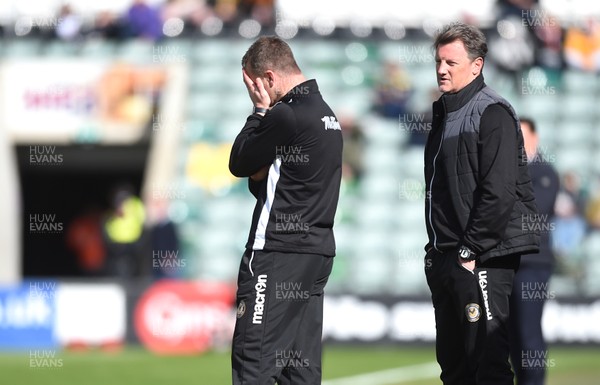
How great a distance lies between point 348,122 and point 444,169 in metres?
13.7

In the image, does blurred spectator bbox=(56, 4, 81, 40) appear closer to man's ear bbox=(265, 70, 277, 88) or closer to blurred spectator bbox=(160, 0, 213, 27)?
blurred spectator bbox=(160, 0, 213, 27)

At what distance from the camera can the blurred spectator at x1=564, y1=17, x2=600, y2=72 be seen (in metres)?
20.3

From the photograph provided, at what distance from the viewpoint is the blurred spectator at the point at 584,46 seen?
66.7 ft

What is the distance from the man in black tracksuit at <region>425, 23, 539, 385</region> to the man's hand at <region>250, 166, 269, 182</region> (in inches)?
36.4

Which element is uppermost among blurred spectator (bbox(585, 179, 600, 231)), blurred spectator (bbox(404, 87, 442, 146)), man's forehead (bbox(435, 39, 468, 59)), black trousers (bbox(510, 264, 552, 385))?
blurred spectator (bbox(404, 87, 442, 146))

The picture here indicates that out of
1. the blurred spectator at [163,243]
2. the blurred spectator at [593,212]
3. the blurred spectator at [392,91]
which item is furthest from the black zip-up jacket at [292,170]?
the blurred spectator at [392,91]

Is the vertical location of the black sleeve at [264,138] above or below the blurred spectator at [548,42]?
below

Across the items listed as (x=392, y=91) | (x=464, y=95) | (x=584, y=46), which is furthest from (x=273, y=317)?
(x=584, y=46)

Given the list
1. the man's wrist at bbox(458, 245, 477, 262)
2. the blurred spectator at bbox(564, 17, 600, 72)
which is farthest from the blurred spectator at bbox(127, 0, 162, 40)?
the man's wrist at bbox(458, 245, 477, 262)

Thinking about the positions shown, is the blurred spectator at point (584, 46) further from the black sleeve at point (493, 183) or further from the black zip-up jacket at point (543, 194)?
the black sleeve at point (493, 183)

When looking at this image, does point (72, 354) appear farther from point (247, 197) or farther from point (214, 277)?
point (247, 197)

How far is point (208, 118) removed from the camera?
20594 millimetres

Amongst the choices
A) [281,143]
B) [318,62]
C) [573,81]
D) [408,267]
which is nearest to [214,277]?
[408,267]

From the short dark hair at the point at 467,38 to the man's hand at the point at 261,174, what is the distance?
1144 millimetres
